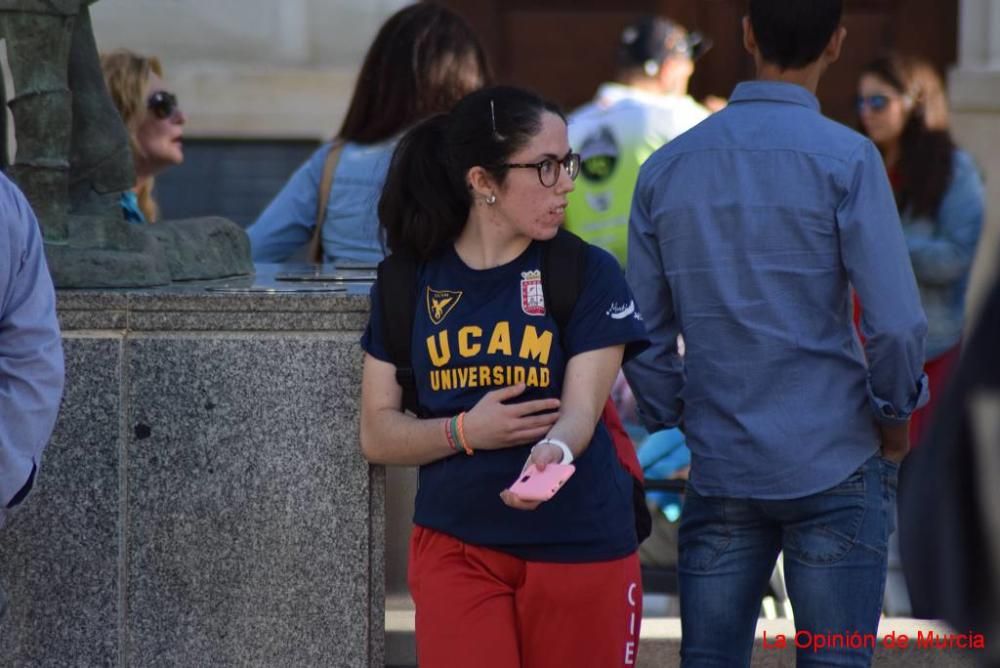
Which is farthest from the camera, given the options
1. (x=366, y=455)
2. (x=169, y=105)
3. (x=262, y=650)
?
(x=169, y=105)

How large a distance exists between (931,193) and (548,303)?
11.3 ft

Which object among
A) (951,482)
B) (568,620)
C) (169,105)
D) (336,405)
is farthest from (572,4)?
(951,482)

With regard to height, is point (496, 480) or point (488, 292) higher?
point (488, 292)

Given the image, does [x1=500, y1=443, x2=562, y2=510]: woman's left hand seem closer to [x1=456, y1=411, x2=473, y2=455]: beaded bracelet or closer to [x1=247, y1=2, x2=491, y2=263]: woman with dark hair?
[x1=456, y1=411, x2=473, y2=455]: beaded bracelet

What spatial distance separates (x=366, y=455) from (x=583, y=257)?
0.64 metres

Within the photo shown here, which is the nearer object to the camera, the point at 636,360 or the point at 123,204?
the point at 636,360

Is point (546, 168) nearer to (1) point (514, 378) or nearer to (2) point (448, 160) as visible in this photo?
(2) point (448, 160)

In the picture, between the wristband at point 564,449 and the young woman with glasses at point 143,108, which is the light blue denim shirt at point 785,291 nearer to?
the wristband at point 564,449

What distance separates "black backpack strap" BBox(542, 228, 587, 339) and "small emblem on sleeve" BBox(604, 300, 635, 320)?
0.07 m

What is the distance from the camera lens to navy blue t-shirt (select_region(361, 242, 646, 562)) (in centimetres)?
331

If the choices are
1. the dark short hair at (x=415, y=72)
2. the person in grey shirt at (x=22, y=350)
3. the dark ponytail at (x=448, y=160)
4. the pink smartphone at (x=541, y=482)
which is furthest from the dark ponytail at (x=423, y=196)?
the dark short hair at (x=415, y=72)

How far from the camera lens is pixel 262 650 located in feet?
12.9

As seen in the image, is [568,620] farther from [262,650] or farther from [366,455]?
[262,650]

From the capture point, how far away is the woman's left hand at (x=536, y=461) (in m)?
3.05
